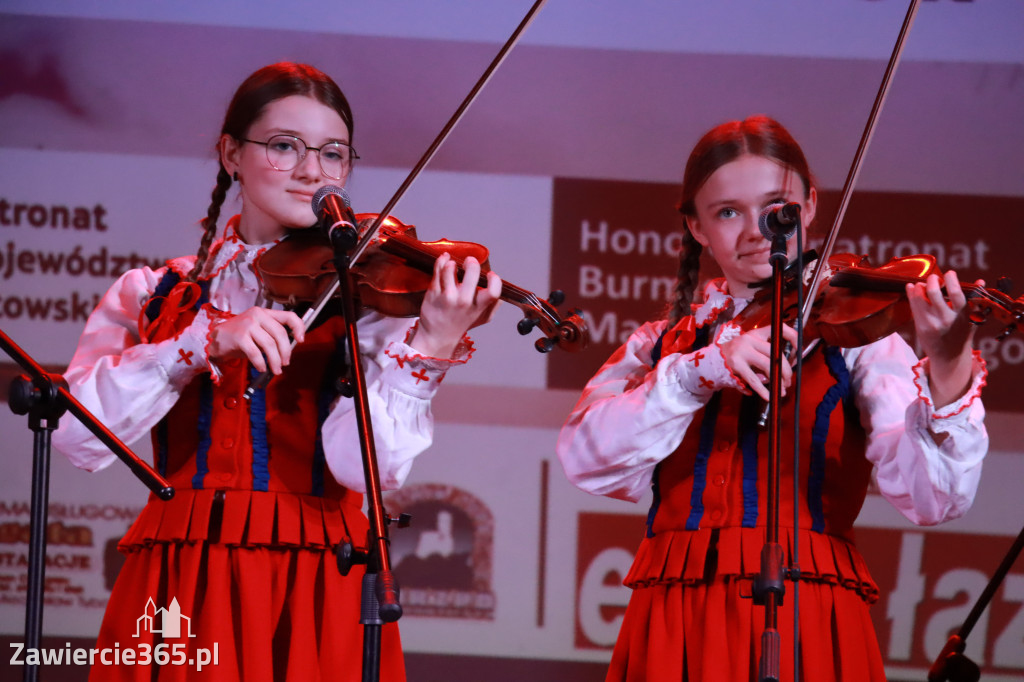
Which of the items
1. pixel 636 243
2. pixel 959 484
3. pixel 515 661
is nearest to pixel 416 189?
pixel 636 243

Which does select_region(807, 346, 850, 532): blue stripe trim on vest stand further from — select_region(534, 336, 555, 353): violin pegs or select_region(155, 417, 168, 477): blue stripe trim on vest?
select_region(155, 417, 168, 477): blue stripe trim on vest

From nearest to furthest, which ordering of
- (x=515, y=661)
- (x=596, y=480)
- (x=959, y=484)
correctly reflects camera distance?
(x=959, y=484) < (x=596, y=480) < (x=515, y=661)

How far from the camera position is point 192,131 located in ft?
10.3

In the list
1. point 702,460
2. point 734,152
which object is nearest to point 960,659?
point 702,460

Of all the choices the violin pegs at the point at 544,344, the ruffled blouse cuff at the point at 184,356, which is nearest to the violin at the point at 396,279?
the violin pegs at the point at 544,344

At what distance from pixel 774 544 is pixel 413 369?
25.0 inches

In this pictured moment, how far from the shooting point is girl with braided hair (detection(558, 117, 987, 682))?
169 cm

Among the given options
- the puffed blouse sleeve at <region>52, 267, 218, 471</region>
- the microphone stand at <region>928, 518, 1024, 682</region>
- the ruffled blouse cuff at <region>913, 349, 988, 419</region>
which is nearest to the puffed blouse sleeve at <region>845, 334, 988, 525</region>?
the ruffled blouse cuff at <region>913, 349, 988, 419</region>

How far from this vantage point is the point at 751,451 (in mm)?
1812

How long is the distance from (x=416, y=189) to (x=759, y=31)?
1.01 m

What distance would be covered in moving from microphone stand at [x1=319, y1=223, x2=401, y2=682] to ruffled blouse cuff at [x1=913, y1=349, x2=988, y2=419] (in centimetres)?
83

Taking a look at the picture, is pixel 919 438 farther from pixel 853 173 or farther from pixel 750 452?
pixel 853 173

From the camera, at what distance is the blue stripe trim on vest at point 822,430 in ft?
5.85

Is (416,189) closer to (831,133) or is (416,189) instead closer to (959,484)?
(831,133)
